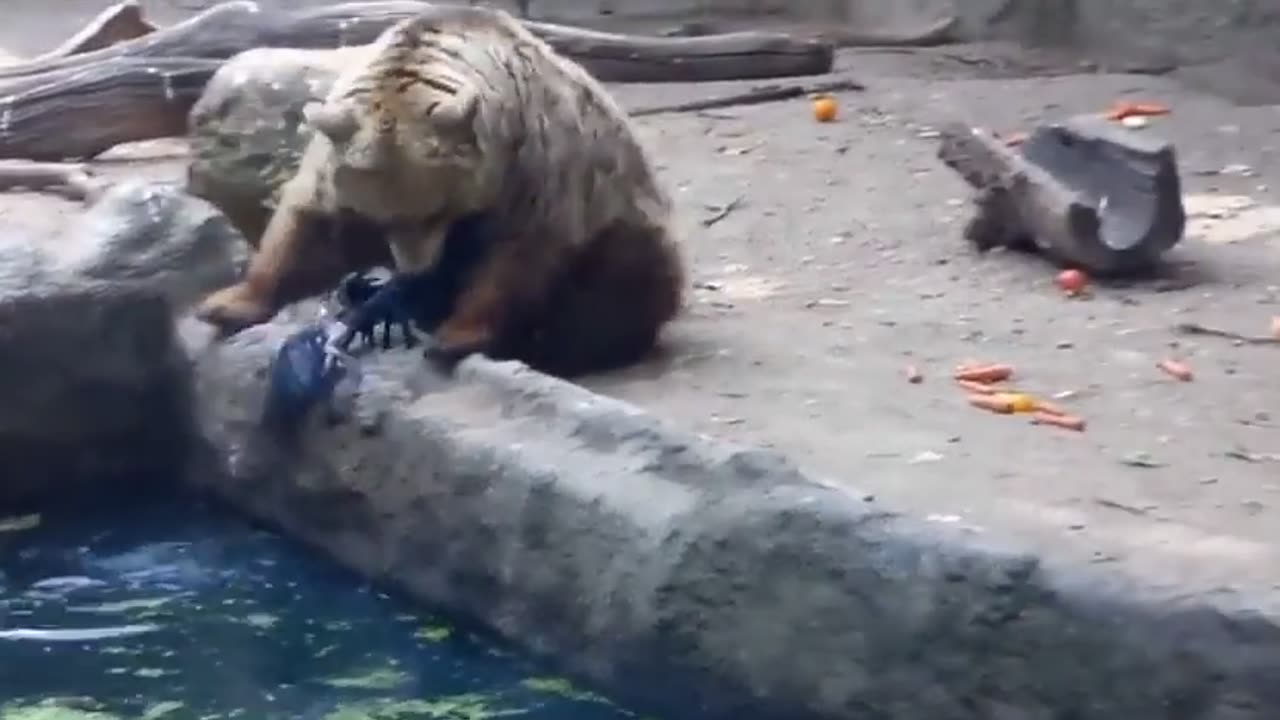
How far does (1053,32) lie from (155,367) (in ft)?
22.3

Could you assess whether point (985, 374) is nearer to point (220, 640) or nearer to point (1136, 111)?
point (220, 640)

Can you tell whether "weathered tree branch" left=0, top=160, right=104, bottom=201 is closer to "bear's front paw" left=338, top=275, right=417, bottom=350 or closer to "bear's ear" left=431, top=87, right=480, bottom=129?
"bear's front paw" left=338, top=275, right=417, bottom=350

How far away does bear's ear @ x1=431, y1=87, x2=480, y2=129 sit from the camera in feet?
14.5

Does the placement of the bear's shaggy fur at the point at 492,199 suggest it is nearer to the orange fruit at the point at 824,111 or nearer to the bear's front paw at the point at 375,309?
the bear's front paw at the point at 375,309

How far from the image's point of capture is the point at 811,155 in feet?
26.5

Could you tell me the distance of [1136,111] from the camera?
8859mm

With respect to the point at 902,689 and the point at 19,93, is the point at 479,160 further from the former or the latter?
the point at 19,93

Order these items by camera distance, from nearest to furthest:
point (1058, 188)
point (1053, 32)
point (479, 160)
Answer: point (479, 160), point (1058, 188), point (1053, 32)

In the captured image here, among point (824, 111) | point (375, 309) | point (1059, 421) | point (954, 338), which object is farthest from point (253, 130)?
point (824, 111)

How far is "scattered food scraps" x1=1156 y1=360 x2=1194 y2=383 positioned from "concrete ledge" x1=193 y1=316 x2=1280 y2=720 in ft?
5.29

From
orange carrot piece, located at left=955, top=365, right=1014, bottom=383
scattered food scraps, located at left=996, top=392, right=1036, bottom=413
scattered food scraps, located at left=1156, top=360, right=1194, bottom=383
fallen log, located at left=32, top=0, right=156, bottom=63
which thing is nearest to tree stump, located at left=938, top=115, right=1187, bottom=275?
scattered food scraps, located at left=1156, top=360, right=1194, bottom=383

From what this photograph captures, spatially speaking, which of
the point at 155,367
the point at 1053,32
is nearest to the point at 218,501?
the point at 155,367

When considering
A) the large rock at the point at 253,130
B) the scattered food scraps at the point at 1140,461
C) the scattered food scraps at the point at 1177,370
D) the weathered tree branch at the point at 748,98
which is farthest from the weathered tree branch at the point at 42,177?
the scattered food scraps at the point at 1140,461

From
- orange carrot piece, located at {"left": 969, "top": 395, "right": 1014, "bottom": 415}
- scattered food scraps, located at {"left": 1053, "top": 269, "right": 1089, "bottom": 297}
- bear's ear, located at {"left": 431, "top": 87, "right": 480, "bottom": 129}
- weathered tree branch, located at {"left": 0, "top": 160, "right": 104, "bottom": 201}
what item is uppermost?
bear's ear, located at {"left": 431, "top": 87, "right": 480, "bottom": 129}
